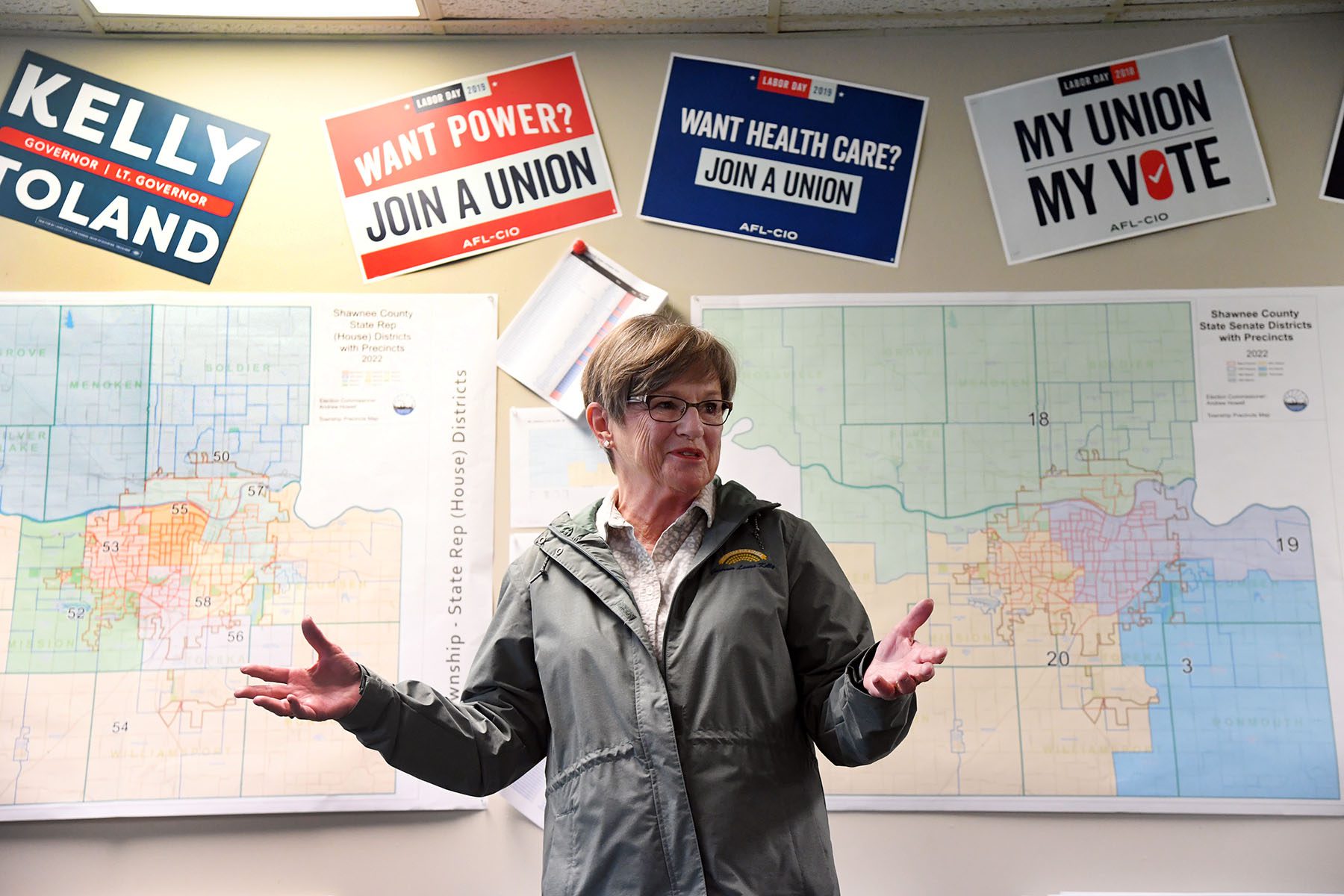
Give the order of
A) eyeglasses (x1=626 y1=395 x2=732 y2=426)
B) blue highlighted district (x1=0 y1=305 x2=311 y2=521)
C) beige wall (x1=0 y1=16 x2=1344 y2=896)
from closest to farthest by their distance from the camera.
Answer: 1. eyeglasses (x1=626 y1=395 x2=732 y2=426)
2. beige wall (x1=0 y1=16 x2=1344 y2=896)
3. blue highlighted district (x1=0 y1=305 x2=311 y2=521)

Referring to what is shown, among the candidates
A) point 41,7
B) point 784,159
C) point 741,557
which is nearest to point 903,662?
point 741,557

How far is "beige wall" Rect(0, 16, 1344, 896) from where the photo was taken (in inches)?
69.5

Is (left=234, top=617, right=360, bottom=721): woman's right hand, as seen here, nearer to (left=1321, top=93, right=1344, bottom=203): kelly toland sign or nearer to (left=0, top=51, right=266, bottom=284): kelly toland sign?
(left=0, top=51, right=266, bottom=284): kelly toland sign

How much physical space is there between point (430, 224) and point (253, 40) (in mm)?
580

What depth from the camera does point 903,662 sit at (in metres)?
1.05

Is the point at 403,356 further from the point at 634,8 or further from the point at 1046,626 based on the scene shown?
the point at 1046,626

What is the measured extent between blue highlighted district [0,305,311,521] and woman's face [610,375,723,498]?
0.94 meters

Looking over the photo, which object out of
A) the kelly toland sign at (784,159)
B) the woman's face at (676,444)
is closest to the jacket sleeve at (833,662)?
the woman's face at (676,444)

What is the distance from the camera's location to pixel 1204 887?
176 centimetres

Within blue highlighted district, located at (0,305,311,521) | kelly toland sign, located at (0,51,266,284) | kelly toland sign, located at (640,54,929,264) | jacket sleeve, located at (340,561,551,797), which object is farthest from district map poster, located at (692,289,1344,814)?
kelly toland sign, located at (0,51,266,284)

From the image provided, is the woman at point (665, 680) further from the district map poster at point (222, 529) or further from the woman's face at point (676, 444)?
the district map poster at point (222, 529)

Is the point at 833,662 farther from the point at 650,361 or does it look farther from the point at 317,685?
the point at 317,685

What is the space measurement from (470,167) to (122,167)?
75cm

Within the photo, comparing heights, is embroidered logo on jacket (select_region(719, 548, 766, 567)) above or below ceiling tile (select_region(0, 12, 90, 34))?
below
